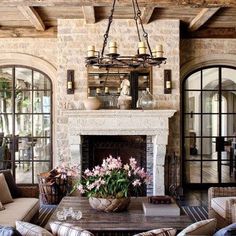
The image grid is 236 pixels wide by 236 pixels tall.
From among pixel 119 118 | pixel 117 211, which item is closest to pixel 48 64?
pixel 119 118

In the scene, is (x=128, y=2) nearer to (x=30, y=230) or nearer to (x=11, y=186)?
(x=11, y=186)

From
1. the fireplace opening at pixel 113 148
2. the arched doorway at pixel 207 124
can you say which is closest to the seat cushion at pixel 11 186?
the fireplace opening at pixel 113 148

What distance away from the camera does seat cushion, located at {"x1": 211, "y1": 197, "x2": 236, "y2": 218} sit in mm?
4599

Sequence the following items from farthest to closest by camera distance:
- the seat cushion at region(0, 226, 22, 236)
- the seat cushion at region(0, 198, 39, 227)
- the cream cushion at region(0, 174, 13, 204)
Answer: the cream cushion at region(0, 174, 13, 204) < the seat cushion at region(0, 198, 39, 227) < the seat cushion at region(0, 226, 22, 236)

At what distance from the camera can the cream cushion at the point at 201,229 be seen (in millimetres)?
2441

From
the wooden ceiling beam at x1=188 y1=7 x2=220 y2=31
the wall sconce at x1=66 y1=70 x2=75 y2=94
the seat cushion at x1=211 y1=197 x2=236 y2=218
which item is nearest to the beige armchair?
the seat cushion at x1=211 y1=197 x2=236 y2=218

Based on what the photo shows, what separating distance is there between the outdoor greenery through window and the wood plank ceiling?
90 cm

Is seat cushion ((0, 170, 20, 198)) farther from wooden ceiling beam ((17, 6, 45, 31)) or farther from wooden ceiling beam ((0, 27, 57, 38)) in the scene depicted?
wooden ceiling beam ((0, 27, 57, 38))

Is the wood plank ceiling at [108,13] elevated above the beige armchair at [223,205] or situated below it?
above

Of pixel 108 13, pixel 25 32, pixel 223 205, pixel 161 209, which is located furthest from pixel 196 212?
pixel 25 32

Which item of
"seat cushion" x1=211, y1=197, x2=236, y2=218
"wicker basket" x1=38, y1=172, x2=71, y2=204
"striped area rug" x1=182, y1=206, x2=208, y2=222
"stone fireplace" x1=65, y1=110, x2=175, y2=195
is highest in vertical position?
"stone fireplace" x1=65, y1=110, x2=175, y2=195

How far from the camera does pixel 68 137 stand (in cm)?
720

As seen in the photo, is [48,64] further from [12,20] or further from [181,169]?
[181,169]

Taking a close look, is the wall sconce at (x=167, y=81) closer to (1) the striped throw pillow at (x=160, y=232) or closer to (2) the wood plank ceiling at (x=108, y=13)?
(2) the wood plank ceiling at (x=108, y=13)
